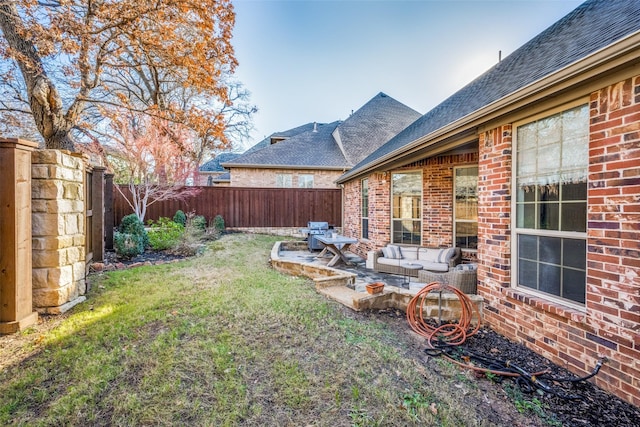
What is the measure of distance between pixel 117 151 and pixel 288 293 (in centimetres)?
995

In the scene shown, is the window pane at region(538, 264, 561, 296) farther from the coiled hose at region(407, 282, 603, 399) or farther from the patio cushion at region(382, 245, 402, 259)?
the patio cushion at region(382, 245, 402, 259)

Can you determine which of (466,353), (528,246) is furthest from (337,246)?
(528,246)

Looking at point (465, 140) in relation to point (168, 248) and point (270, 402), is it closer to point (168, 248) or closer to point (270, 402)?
point (270, 402)

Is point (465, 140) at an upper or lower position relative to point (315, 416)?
upper

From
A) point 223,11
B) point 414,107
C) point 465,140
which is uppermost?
point 414,107

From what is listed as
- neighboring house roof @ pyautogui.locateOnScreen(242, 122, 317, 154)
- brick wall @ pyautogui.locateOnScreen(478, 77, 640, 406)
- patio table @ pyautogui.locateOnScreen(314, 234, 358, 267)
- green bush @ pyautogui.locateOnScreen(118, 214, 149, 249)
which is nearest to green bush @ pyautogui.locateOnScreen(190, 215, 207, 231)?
green bush @ pyautogui.locateOnScreen(118, 214, 149, 249)

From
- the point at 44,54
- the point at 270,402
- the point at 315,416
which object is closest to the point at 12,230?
the point at 270,402

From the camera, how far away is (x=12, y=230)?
2.82 meters

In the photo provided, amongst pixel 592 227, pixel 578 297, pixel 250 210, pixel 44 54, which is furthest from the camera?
pixel 250 210

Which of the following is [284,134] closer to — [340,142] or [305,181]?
[340,142]

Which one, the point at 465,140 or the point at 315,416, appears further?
the point at 465,140

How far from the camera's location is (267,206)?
42.3ft

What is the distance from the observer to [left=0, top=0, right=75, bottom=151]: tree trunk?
211 inches

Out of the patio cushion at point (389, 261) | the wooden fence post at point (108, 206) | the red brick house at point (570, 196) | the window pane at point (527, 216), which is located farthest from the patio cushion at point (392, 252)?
the wooden fence post at point (108, 206)
